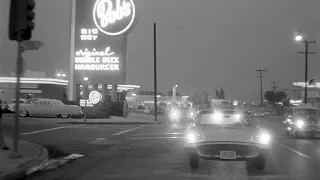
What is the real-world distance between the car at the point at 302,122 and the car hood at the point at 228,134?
13.2 metres

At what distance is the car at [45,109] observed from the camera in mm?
39531

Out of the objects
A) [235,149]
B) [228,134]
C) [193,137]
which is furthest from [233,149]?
[193,137]

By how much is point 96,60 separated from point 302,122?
28410 mm

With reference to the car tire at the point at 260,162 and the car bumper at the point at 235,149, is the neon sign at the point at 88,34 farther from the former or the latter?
the car tire at the point at 260,162

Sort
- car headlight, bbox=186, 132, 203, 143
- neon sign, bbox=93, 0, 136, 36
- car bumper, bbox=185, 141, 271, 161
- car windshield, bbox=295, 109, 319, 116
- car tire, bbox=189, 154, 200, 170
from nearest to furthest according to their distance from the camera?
1. car bumper, bbox=185, 141, 271, 161
2. car headlight, bbox=186, 132, 203, 143
3. car tire, bbox=189, 154, 200, 170
4. car windshield, bbox=295, 109, 319, 116
5. neon sign, bbox=93, 0, 136, 36

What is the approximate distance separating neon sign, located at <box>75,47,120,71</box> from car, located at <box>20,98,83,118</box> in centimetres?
894

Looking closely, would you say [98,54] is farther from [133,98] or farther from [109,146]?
[133,98]

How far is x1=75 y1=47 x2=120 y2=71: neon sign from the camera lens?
47.9 metres

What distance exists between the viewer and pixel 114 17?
47.4 metres

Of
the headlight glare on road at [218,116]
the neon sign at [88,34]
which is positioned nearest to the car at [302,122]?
the headlight glare on road at [218,116]

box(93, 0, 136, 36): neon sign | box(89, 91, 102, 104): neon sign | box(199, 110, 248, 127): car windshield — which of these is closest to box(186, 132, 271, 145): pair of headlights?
box(199, 110, 248, 127): car windshield

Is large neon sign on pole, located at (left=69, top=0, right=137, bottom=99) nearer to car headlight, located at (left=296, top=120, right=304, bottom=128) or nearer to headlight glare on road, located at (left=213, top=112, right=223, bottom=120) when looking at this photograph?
car headlight, located at (left=296, top=120, right=304, bottom=128)

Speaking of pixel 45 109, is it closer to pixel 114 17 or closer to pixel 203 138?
pixel 114 17

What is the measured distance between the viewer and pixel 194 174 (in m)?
11.0
